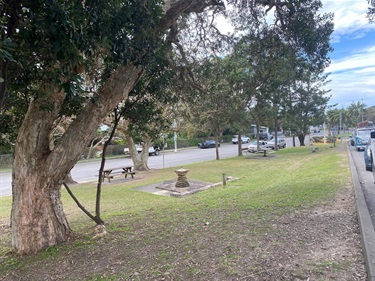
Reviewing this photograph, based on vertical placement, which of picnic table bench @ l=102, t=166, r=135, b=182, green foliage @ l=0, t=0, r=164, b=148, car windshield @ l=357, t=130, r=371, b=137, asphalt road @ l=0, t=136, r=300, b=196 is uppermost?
green foliage @ l=0, t=0, r=164, b=148

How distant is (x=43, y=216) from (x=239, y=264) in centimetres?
348

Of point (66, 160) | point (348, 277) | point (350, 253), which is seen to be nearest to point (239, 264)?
point (348, 277)

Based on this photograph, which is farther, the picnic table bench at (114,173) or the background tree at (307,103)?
the background tree at (307,103)

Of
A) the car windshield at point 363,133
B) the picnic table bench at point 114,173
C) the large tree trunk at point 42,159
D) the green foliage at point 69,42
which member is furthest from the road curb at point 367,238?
the car windshield at point 363,133

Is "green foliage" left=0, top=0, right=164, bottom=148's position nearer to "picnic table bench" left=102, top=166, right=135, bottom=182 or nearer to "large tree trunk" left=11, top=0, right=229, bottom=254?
"large tree trunk" left=11, top=0, right=229, bottom=254

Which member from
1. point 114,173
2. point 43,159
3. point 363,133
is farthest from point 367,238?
point 363,133

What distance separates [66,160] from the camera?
15.6ft

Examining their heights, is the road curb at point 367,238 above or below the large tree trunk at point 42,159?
below

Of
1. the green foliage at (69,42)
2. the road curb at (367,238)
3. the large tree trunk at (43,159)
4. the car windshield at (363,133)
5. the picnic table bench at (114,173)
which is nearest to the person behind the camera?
the green foliage at (69,42)

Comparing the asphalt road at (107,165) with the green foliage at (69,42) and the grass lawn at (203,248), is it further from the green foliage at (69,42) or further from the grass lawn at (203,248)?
the green foliage at (69,42)

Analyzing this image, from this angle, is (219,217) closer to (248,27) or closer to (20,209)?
(20,209)

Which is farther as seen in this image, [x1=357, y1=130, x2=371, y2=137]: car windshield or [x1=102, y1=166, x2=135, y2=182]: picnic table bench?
[x1=357, y1=130, x2=371, y2=137]: car windshield

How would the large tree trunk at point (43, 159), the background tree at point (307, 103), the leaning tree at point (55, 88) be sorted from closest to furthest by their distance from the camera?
the leaning tree at point (55, 88) → the large tree trunk at point (43, 159) → the background tree at point (307, 103)

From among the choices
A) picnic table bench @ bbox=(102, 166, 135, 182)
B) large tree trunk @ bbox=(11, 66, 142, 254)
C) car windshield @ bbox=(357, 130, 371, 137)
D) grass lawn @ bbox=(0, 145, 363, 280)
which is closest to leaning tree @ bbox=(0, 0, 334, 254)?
large tree trunk @ bbox=(11, 66, 142, 254)
